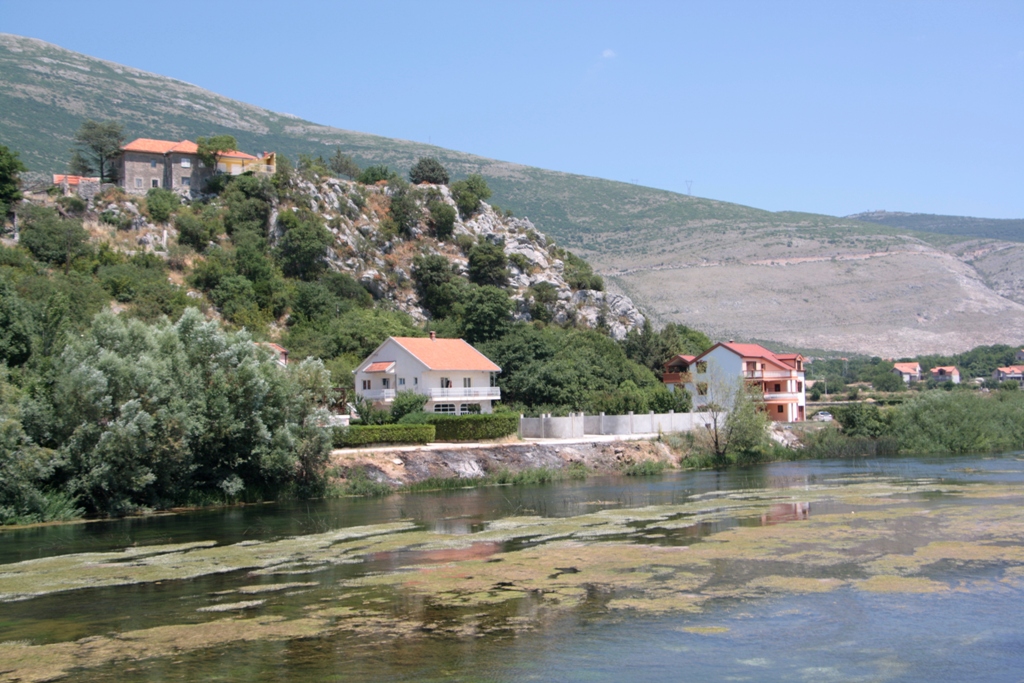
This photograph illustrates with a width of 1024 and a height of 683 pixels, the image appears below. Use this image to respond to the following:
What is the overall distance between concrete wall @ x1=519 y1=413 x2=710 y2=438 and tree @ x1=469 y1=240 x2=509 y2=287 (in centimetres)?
3466

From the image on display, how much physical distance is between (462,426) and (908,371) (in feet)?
309

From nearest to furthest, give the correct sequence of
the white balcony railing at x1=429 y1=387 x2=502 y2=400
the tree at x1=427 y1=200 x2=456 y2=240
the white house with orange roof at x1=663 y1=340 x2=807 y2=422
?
the white balcony railing at x1=429 y1=387 x2=502 y2=400 < the white house with orange roof at x1=663 y1=340 x2=807 y2=422 < the tree at x1=427 y1=200 x2=456 y2=240

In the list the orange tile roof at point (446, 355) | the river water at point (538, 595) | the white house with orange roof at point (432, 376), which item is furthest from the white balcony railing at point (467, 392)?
the river water at point (538, 595)

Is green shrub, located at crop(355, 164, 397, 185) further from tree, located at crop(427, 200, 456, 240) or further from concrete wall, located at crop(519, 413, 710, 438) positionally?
concrete wall, located at crop(519, 413, 710, 438)

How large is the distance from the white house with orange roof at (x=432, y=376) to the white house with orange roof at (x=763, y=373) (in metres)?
22.4

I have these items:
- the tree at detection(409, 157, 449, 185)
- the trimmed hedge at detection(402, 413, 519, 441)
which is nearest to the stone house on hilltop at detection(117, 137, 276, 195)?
the tree at detection(409, 157, 449, 185)

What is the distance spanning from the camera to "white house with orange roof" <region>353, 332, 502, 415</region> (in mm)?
60938

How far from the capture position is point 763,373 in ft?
258

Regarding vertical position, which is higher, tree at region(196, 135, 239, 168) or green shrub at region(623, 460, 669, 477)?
tree at region(196, 135, 239, 168)

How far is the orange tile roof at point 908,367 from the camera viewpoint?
402 ft

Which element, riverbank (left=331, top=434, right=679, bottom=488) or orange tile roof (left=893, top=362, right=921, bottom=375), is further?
orange tile roof (left=893, top=362, right=921, bottom=375)

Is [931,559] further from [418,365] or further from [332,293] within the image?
[332,293]

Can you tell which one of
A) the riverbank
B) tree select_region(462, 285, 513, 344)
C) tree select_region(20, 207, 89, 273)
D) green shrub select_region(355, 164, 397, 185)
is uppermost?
green shrub select_region(355, 164, 397, 185)

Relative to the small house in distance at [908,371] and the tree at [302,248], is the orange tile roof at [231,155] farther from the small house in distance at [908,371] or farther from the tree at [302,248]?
the small house in distance at [908,371]
